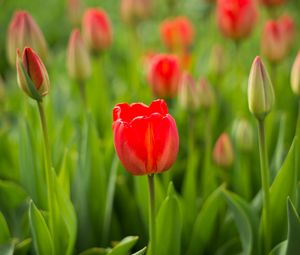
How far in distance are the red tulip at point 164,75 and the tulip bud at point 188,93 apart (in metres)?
0.14

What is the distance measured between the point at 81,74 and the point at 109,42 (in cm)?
28

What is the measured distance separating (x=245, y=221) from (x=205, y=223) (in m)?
0.11

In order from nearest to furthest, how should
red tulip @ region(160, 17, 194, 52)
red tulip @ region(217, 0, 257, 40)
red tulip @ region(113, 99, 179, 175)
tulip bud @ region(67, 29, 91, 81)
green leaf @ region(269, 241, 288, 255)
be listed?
1. red tulip @ region(113, 99, 179, 175)
2. green leaf @ region(269, 241, 288, 255)
3. tulip bud @ region(67, 29, 91, 81)
4. red tulip @ region(217, 0, 257, 40)
5. red tulip @ region(160, 17, 194, 52)

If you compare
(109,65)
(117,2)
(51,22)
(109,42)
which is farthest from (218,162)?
(117,2)

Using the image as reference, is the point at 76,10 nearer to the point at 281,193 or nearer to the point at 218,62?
the point at 218,62

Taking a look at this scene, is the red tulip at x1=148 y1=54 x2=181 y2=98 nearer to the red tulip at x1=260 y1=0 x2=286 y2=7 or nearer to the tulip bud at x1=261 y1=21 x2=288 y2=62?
the tulip bud at x1=261 y1=21 x2=288 y2=62

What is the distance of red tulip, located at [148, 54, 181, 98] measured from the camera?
54.5 inches

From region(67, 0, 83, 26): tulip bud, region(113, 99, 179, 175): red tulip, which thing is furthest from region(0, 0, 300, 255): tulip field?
region(67, 0, 83, 26): tulip bud

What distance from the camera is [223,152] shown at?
4.09 ft

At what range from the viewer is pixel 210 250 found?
119 centimetres

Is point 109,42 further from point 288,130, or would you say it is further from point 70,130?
point 288,130

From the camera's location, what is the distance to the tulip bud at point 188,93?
1.23 m

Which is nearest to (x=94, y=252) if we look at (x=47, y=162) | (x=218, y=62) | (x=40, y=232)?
(x=40, y=232)

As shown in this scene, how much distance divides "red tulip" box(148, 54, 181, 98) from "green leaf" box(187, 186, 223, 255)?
362 mm
